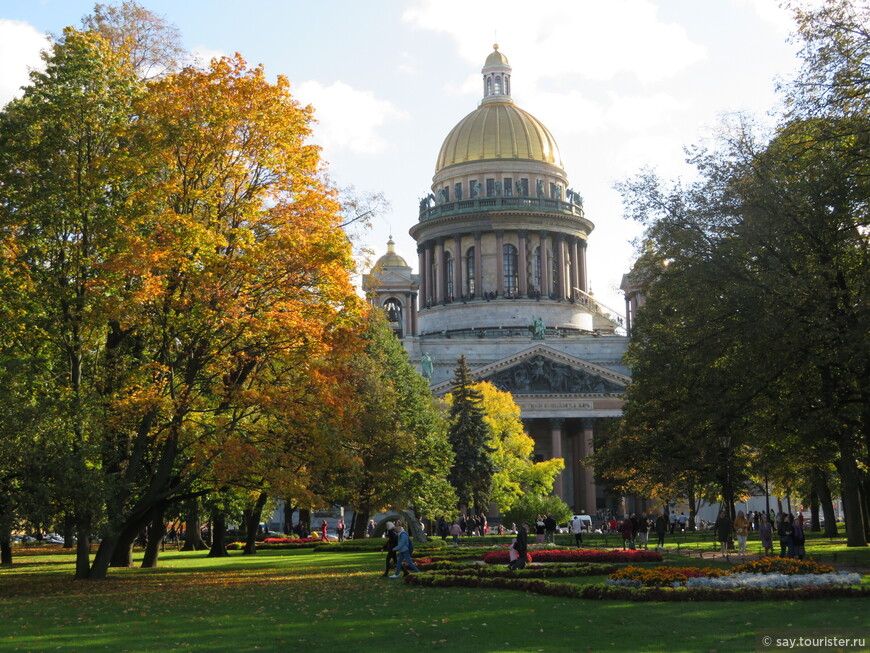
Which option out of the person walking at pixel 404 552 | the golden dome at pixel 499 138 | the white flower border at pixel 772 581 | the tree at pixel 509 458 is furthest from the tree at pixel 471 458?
the golden dome at pixel 499 138

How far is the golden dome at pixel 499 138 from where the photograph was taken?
110688 mm

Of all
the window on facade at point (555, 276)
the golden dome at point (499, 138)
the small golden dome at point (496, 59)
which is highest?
the small golden dome at point (496, 59)

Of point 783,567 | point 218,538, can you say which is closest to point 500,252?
point 218,538

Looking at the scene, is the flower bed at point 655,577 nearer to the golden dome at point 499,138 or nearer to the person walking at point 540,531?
the person walking at point 540,531

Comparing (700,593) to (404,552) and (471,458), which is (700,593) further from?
(471,458)

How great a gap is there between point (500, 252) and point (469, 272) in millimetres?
4113

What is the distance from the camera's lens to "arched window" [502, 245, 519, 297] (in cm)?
10919

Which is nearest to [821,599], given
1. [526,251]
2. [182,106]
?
[182,106]

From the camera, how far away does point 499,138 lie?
111 metres

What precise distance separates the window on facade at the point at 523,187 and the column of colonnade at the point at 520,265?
3769 millimetres

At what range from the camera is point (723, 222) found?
30766mm

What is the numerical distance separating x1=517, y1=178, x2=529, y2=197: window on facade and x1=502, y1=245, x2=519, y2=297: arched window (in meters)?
5.35

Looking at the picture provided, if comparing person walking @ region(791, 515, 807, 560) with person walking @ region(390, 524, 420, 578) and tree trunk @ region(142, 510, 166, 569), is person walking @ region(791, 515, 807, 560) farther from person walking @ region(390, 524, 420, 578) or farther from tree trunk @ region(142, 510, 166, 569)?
tree trunk @ region(142, 510, 166, 569)

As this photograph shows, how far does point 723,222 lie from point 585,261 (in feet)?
279
